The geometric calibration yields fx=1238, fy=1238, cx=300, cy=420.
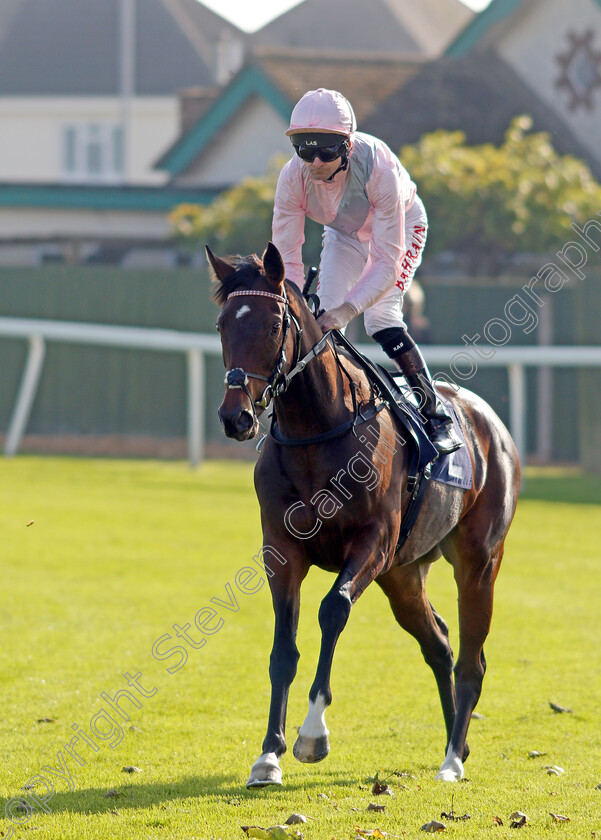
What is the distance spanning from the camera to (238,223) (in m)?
17.2

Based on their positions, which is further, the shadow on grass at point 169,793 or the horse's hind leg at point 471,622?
the horse's hind leg at point 471,622

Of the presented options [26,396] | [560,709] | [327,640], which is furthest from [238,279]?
[26,396]

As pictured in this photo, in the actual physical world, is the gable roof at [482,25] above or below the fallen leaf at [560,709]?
above

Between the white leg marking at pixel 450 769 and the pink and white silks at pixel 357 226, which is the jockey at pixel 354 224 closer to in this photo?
the pink and white silks at pixel 357 226

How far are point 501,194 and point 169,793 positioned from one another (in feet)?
43.9

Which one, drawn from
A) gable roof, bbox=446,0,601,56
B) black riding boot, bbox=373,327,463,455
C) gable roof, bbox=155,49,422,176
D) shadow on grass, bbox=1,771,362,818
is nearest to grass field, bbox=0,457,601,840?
shadow on grass, bbox=1,771,362,818

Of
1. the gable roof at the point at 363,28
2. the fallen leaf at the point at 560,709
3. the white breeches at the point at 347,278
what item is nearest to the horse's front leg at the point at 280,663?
the white breeches at the point at 347,278

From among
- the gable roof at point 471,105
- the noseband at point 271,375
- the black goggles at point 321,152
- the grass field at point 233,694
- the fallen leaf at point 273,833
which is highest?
the gable roof at point 471,105

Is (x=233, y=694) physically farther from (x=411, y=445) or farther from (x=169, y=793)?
(x=411, y=445)

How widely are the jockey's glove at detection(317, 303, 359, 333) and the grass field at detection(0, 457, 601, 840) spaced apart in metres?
1.78

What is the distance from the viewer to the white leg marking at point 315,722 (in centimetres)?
439

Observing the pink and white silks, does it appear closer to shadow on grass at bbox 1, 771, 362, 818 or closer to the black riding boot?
the black riding boot

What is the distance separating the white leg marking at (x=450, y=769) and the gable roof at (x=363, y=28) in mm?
43214

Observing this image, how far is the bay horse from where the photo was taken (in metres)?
4.39
